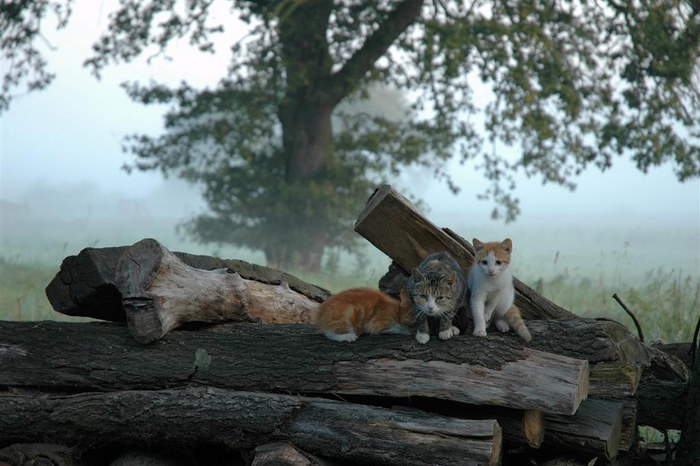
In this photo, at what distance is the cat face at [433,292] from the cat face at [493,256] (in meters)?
0.24

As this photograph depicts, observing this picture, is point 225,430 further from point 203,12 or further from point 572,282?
point 203,12

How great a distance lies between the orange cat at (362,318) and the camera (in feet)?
16.3

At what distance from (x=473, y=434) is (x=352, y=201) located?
12674 mm

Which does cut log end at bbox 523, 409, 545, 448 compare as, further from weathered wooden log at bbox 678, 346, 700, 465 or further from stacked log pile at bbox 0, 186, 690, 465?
weathered wooden log at bbox 678, 346, 700, 465

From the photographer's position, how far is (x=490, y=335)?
4.82 metres

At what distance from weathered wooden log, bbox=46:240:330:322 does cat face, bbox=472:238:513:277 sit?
229 centimetres

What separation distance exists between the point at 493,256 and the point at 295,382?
162cm

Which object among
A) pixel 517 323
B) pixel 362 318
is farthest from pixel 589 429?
pixel 362 318

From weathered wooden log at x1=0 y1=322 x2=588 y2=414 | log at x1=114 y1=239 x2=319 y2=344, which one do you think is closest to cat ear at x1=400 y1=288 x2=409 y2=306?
weathered wooden log at x1=0 y1=322 x2=588 y2=414

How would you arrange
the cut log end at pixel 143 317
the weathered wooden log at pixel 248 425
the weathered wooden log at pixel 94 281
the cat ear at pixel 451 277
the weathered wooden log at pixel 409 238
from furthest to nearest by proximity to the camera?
the weathered wooden log at pixel 94 281 < the weathered wooden log at pixel 409 238 < the cut log end at pixel 143 317 < the cat ear at pixel 451 277 < the weathered wooden log at pixel 248 425

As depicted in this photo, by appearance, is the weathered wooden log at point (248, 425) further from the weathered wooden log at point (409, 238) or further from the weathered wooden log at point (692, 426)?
Result: the weathered wooden log at point (692, 426)

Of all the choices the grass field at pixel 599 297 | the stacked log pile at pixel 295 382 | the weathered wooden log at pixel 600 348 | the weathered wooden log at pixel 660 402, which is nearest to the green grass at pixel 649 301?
the grass field at pixel 599 297

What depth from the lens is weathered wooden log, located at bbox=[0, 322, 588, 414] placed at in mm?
4516

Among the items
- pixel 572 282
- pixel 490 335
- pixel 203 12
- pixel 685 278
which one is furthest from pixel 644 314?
pixel 203 12
